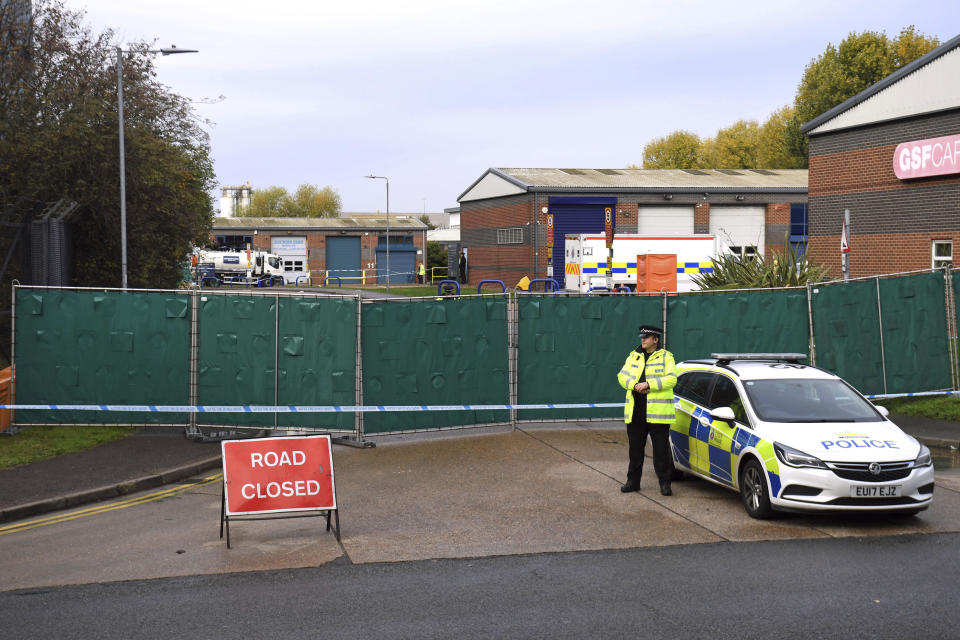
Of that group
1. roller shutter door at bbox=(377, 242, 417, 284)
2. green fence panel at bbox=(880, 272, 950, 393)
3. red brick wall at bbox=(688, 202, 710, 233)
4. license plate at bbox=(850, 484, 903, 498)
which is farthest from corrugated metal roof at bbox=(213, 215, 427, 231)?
license plate at bbox=(850, 484, 903, 498)

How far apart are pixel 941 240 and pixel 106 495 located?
23681 mm

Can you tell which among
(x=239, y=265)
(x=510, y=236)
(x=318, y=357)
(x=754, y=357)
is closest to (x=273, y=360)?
(x=318, y=357)

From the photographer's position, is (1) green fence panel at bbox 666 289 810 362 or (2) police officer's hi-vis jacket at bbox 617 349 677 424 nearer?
(2) police officer's hi-vis jacket at bbox 617 349 677 424

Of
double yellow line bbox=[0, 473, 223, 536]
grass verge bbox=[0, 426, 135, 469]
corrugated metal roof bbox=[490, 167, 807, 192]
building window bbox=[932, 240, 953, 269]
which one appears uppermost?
corrugated metal roof bbox=[490, 167, 807, 192]

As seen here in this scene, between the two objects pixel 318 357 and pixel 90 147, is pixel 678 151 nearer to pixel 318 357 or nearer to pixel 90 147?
pixel 90 147

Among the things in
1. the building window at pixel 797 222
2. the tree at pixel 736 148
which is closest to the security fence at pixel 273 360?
the building window at pixel 797 222

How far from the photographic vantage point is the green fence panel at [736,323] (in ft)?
51.4

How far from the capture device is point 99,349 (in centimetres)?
1406

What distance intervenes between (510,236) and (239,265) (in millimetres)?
20220

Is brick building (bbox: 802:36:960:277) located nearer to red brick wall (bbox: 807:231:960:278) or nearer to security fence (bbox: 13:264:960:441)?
red brick wall (bbox: 807:231:960:278)

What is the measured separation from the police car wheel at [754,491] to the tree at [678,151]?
81287mm

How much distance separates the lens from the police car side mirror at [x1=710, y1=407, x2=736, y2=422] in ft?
32.9

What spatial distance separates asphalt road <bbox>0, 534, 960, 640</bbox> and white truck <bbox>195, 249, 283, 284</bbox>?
58976mm

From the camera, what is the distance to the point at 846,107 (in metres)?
29.5
